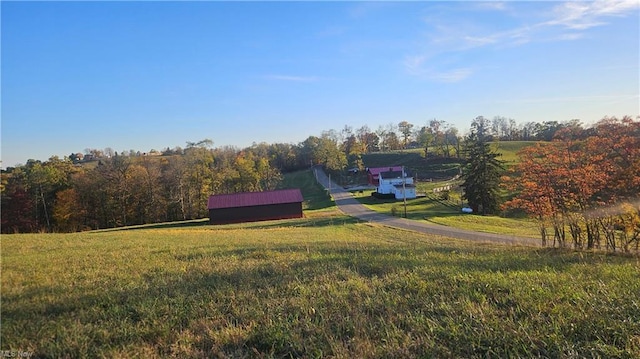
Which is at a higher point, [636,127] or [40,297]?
[636,127]

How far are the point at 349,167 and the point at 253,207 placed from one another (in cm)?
5552

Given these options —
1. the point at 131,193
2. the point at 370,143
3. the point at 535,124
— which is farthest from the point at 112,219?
the point at 535,124

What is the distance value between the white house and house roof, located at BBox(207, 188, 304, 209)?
20.5 m

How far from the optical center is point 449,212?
152 ft

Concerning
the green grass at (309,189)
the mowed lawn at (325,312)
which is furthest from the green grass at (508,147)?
the mowed lawn at (325,312)

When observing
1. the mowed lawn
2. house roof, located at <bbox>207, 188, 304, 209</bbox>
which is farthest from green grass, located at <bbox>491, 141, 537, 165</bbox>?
the mowed lawn

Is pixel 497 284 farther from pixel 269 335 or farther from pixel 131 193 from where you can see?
pixel 131 193

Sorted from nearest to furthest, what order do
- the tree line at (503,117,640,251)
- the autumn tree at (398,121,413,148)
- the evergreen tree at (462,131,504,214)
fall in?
the tree line at (503,117,640,251) → the evergreen tree at (462,131,504,214) → the autumn tree at (398,121,413,148)

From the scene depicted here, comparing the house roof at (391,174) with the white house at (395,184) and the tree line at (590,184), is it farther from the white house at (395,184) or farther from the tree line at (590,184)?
the tree line at (590,184)

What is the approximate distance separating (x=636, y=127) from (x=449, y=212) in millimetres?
29296

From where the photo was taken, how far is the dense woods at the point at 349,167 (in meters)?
17.9

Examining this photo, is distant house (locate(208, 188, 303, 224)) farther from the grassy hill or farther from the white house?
the grassy hill

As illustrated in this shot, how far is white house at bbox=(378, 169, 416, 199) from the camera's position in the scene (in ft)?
204

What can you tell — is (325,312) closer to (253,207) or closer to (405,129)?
(253,207)
